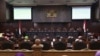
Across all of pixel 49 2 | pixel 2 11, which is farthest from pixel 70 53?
pixel 49 2

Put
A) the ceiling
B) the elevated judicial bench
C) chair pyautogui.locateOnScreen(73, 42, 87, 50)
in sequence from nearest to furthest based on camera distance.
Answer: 1. the elevated judicial bench
2. chair pyautogui.locateOnScreen(73, 42, 87, 50)
3. the ceiling

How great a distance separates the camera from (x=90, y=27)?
1736 cm

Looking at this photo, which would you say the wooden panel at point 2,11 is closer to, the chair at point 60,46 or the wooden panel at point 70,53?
the chair at point 60,46

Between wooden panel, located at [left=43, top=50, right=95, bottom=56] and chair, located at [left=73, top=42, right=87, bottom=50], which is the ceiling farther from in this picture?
wooden panel, located at [left=43, top=50, right=95, bottom=56]

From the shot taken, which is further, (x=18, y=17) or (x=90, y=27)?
(x=18, y=17)

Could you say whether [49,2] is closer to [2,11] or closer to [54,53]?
[2,11]

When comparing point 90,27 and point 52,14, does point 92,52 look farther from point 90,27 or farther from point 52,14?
point 52,14

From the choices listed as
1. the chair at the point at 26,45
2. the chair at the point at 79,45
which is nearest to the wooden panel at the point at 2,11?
the chair at the point at 26,45

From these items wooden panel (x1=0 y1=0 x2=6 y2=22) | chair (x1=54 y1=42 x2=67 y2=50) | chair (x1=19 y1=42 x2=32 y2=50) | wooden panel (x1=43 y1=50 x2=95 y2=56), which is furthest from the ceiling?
wooden panel (x1=43 y1=50 x2=95 y2=56)

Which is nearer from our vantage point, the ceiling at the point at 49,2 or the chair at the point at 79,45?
the chair at the point at 79,45

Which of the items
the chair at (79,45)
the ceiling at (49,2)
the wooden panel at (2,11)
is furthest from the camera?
the ceiling at (49,2)

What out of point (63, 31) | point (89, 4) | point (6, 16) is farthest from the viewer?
point (89, 4)

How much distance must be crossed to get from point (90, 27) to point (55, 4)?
3439mm

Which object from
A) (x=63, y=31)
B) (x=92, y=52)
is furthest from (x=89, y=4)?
(x=92, y=52)
